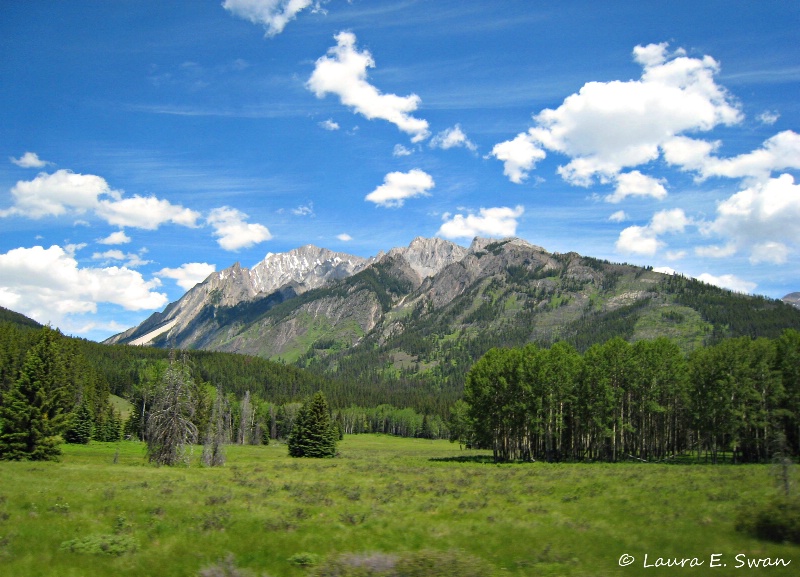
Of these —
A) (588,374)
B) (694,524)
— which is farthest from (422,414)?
(694,524)

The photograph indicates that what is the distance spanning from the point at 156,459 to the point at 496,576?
48362 millimetres

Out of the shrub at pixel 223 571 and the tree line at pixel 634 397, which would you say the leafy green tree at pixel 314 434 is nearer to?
the tree line at pixel 634 397

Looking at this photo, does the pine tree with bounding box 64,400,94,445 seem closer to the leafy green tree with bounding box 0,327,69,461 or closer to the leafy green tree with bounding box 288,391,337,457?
the leafy green tree with bounding box 288,391,337,457

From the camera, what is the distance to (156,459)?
166ft

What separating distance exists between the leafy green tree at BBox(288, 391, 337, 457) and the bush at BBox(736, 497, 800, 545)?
60627 millimetres

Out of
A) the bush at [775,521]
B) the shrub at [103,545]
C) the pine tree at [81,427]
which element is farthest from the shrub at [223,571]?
the pine tree at [81,427]

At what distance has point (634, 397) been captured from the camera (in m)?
64.1

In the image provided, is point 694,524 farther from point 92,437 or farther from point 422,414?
point 422,414

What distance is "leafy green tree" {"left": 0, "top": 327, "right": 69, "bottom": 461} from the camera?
4531 centimetres

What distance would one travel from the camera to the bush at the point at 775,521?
1420 cm

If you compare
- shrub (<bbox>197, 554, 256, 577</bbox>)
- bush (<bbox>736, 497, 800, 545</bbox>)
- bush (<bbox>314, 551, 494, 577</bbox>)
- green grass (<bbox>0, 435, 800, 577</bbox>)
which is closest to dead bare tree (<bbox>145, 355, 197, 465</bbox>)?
green grass (<bbox>0, 435, 800, 577</bbox>)

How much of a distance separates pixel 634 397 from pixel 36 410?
224 ft

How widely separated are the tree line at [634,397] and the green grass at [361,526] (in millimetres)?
29497

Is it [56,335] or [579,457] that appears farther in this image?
[579,457]
